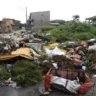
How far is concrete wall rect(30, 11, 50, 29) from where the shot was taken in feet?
146

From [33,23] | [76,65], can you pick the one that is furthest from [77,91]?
[33,23]

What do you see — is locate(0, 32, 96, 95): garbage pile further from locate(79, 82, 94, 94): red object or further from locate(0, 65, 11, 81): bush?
locate(0, 65, 11, 81): bush

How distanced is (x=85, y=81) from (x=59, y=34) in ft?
52.6

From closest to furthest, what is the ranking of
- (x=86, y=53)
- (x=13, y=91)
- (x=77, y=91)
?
(x=77, y=91), (x=13, y=91), (x=86, y=53)

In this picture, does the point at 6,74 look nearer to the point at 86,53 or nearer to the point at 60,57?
the point at 60,57

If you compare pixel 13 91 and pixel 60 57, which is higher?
pixel 60 57

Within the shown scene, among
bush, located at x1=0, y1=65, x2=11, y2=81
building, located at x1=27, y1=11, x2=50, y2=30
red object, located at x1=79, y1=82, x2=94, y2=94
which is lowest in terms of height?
bush, located at x1=0, y1=65, x2=11, y2=81

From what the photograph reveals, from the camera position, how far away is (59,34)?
80.5 ft

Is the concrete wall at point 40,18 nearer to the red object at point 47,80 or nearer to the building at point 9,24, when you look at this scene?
the building at point 9,24

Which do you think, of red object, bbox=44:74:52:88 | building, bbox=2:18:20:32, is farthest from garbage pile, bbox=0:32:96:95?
building, bbox=2:18:20:32

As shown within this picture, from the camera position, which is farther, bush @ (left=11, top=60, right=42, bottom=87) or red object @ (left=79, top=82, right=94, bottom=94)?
bush @ (left=11, top=60, right=42, bottom=87)

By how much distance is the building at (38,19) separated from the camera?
4438cm

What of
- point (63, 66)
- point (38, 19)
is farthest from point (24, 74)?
point (38, 19)

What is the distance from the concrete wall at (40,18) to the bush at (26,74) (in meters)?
34.2
